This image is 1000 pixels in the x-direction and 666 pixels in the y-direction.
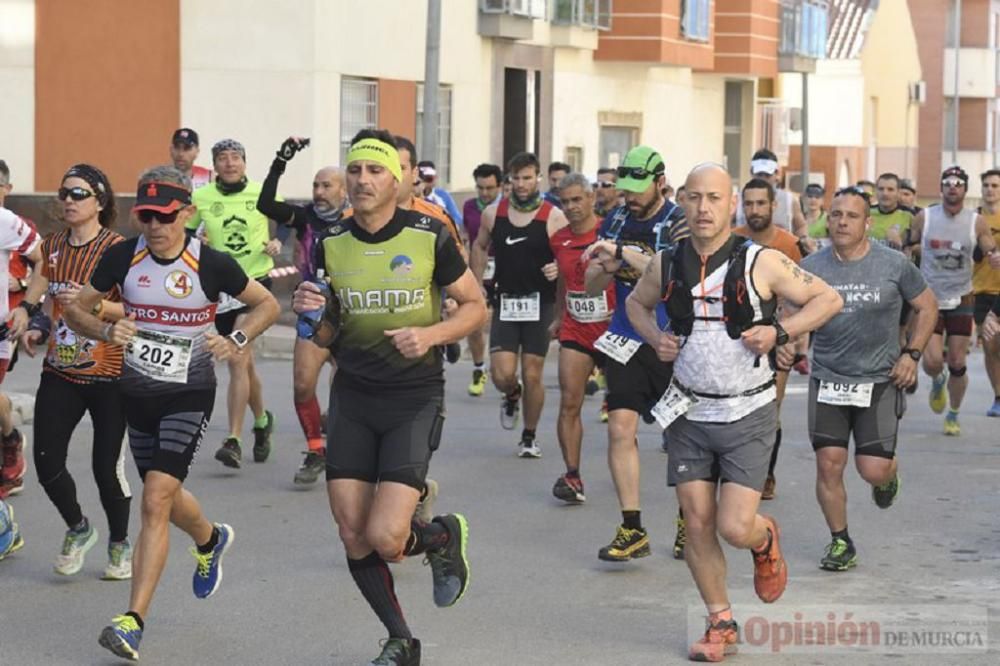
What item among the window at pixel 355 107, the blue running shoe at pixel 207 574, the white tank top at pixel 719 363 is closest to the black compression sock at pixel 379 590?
the blue running shoe at pixel 207 574

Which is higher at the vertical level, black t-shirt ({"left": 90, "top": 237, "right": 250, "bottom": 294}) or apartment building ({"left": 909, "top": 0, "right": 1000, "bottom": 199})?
apartment building ({"left": 909, "top": 0, "right": 1000, "bottom": 199})

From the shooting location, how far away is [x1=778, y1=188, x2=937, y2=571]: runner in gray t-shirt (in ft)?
32.3

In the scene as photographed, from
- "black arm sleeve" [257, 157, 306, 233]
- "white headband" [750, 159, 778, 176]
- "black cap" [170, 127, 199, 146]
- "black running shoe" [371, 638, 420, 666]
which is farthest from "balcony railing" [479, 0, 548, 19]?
"black running shoe" [371, 638, 420, 666]

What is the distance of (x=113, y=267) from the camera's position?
8.23m

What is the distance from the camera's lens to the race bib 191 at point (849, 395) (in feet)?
32.4

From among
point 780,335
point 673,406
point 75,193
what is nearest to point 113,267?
point 75,193

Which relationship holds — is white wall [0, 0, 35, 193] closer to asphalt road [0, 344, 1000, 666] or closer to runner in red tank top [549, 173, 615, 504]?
asphalt road [0, 344, 1000, 666]

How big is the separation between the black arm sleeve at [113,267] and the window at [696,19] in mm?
34130

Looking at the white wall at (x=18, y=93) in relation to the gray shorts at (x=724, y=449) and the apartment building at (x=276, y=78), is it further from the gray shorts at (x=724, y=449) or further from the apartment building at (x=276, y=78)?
the gray shorts at (x=724, y=449)

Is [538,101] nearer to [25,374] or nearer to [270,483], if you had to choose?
[25,374]

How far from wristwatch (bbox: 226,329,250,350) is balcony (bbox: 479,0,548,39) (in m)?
24.1

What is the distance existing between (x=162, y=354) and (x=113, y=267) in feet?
1.38

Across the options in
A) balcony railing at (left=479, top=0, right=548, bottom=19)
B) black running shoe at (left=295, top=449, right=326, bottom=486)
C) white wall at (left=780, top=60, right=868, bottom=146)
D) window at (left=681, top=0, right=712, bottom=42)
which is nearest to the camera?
black running shoe at (left=295, top=449, right=326, bottom=486)

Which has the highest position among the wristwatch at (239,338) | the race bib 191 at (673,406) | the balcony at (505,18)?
the balcony at (505,18)
